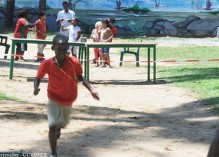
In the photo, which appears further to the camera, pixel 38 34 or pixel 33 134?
pixel 38 34

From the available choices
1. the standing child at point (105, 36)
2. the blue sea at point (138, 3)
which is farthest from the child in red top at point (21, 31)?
the blue sea at point (138, 3)

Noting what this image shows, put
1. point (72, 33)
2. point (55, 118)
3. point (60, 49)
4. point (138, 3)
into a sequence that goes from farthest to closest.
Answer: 1. point (138, 3)
2. point (72, 33)
3. point (55, 118)
4. point (60, 49)

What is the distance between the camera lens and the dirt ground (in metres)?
6.32

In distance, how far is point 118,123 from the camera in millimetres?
7855

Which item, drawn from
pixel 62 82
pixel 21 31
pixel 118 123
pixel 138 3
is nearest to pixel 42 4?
pixel 138 3

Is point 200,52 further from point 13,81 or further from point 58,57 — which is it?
point 58,57

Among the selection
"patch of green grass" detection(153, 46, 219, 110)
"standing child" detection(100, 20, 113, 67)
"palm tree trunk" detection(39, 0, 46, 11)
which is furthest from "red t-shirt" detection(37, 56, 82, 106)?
"palm tree trunk" detection(39, 0, 46, 11)

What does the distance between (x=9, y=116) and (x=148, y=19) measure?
Result: 25402 mm

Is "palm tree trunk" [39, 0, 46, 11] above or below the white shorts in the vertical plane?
above

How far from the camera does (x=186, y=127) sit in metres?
7.72

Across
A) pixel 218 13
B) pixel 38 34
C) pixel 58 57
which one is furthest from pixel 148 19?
pixel 58 57

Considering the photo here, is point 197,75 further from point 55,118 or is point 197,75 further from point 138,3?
point 138,3

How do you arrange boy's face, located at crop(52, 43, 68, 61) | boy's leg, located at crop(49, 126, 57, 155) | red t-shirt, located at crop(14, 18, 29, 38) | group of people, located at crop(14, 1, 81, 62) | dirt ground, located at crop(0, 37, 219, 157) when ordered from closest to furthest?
boy's face, located at crop(52, 43, 68, 61), boy's leg, located at crop(49, 126, 57, 155), dirt ground, located at crop(0, 37, 219, 157), group of people, located at crop(14, 1, 81, 62), red t-shirt, located at crop(14, 18, 29, 38)

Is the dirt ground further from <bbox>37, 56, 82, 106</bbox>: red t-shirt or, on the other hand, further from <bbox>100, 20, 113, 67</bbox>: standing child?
<bbox>100, 20, 113, 67</bbox>: standing child
